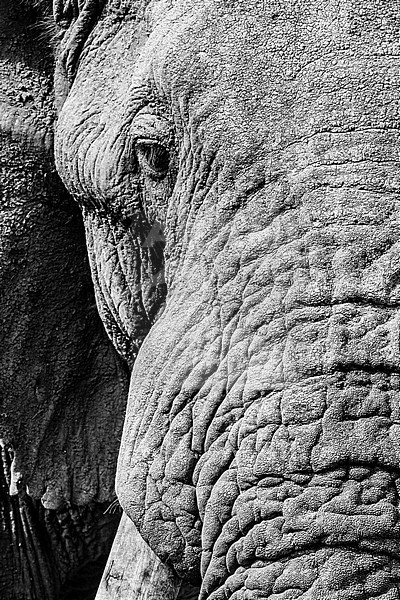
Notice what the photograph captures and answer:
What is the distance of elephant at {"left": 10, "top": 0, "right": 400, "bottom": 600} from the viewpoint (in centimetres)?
178

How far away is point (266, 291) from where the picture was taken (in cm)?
191

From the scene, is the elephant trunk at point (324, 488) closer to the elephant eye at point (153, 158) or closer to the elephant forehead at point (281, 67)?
the elephant forehead at point (281, 67)

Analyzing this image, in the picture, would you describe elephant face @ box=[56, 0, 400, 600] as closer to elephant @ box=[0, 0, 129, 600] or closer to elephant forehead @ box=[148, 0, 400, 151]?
elephant forehead @ box=[148, 0, 400, 151]

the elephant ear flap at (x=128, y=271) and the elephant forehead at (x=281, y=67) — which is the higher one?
the elephant forehead at (x=281, y=67)

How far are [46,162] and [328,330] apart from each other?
110 cm

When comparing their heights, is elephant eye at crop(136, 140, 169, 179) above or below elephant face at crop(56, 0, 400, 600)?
above

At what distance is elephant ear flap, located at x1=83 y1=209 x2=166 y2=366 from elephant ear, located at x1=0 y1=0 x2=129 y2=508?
0.23 m

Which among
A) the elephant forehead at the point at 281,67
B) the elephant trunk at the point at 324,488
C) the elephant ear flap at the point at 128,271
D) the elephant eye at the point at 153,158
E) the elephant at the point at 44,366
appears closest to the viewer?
the elephant trunk at the point at 324,488

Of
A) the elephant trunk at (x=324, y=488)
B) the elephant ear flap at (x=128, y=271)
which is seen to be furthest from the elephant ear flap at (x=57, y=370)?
the elephant trunk at (x=324, y=488)

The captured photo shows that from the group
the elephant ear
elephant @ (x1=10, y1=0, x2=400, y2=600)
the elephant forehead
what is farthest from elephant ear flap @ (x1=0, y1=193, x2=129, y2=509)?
the elephant forehead

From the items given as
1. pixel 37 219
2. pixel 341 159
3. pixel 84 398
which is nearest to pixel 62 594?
pixel 84 398

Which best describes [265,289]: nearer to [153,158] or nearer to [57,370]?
[153,158]

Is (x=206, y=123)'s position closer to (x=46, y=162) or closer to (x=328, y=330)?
(x=328, y=330)

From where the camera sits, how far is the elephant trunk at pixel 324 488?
1762 mm
